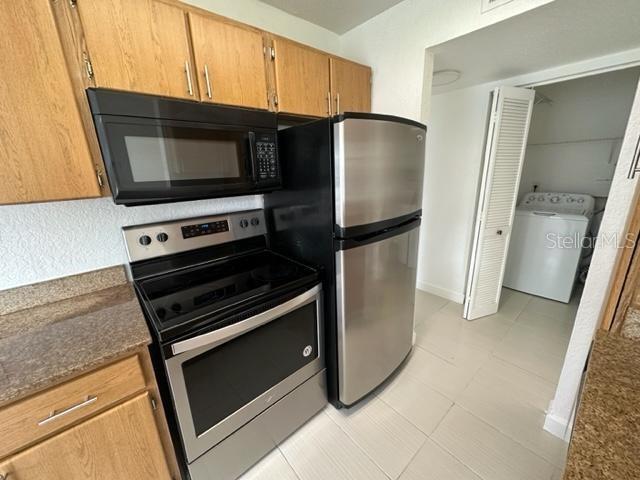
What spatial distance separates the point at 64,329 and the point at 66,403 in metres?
0.30

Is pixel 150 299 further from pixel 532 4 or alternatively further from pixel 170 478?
pixel 532 4

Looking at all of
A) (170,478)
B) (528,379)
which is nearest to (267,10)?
(170,478)

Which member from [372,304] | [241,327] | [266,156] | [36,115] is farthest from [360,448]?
[36,115]

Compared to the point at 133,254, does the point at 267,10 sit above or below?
above

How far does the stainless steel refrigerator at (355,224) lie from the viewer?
3.75 ft

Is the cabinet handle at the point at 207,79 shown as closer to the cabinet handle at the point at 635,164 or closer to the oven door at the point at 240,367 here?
the oven door at the point at 240,367

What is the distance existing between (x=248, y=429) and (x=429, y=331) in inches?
67.0

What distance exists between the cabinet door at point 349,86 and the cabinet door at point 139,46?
853 millimetres

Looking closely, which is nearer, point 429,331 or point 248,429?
point 248,429

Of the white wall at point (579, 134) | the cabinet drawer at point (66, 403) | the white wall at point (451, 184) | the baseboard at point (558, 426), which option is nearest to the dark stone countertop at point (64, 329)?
the cabinet drawer at point (66, 403)

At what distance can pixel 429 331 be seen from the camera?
2.28m

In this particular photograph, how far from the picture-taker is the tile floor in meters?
1.25

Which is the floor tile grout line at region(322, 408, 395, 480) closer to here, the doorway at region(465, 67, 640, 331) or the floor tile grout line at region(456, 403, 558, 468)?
the floor tile grout line at region(456, 403, 558, 468)

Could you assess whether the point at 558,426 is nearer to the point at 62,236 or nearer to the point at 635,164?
the point at 635,164
